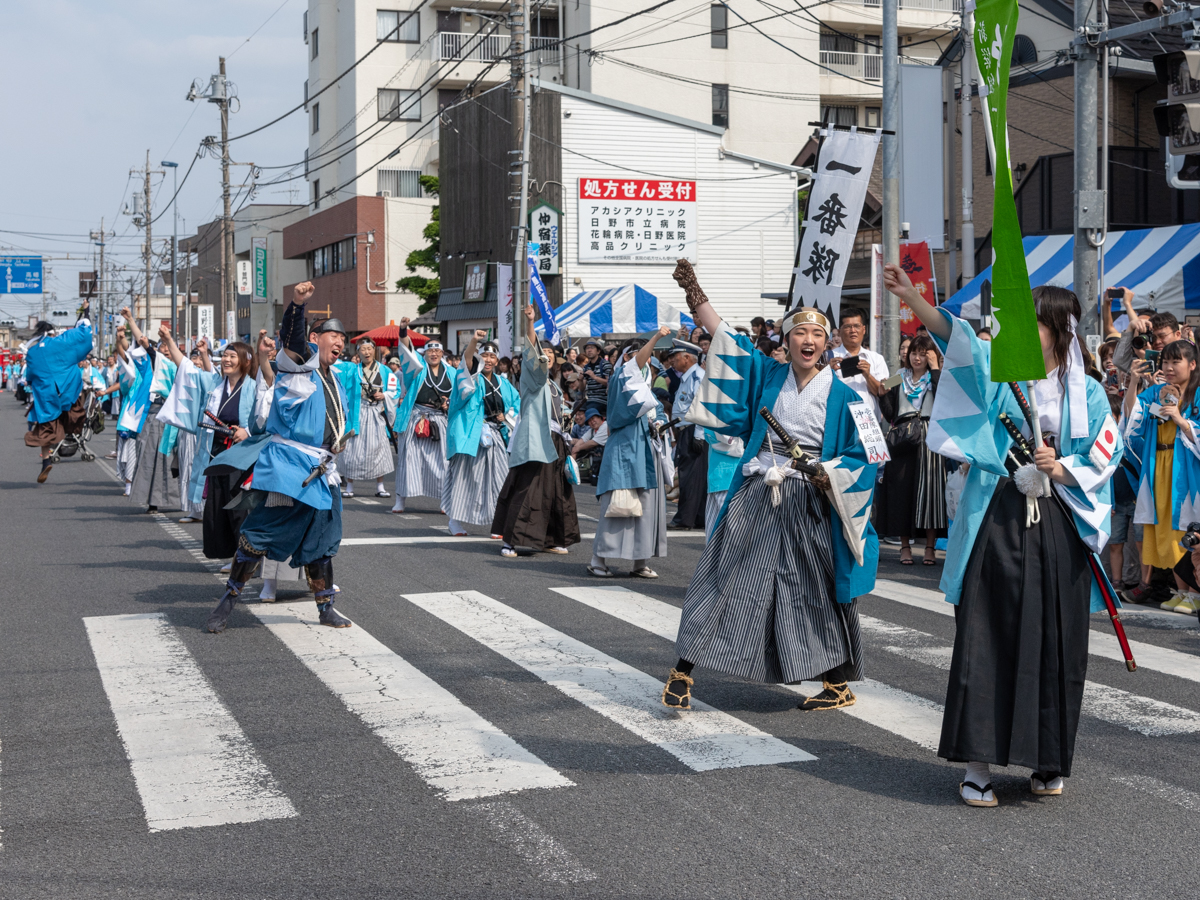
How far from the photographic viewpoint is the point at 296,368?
7.58 m

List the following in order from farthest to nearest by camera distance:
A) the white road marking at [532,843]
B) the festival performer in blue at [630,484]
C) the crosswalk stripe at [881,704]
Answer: the festival performer in blue at [630,484] → the crosswalk stripe at [881,704] → the white road marking at [532,843]

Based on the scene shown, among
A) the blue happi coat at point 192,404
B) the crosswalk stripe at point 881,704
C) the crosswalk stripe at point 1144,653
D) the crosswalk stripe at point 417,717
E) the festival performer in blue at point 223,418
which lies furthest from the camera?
the blue happi coat at point 192,404

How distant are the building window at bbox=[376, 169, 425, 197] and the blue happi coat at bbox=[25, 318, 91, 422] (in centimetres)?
3021

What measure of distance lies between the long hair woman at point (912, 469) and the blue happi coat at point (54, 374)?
42.0ft

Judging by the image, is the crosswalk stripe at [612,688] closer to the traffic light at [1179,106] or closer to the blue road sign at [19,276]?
the traffic light at [1179,106]

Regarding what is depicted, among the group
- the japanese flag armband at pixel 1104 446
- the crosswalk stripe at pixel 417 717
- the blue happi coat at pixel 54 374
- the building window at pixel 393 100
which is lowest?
the crosswalk stripe at pixel 417 717

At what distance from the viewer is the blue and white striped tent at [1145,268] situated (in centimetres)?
1462

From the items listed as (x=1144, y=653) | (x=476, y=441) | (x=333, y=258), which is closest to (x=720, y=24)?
(x=333, y=258)

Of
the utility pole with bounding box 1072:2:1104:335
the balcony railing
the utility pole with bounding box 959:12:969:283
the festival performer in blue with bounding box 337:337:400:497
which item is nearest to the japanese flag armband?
the utility pole with bounding box 1072:2:1104:335

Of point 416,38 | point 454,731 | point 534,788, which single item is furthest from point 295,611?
point 416,38

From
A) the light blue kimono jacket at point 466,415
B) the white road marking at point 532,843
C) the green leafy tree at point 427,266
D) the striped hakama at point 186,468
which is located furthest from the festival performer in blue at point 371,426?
the green leafy tree at point 427,266

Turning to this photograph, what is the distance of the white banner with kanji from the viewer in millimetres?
9820

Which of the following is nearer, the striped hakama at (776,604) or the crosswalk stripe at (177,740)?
the crosswalk stripe at (177,740)

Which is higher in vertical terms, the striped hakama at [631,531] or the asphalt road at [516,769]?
the striped hakama at [631,531]
